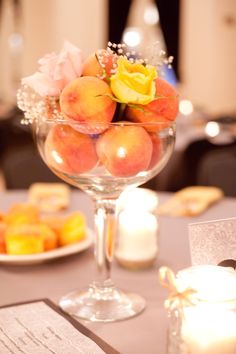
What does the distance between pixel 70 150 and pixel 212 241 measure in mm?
259

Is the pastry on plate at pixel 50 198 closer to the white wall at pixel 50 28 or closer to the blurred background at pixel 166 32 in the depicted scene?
the blurred background at pixel 166 32

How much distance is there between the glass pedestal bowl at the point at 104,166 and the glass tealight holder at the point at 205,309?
23cm

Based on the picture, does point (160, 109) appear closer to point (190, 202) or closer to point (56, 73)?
point (56, 73)

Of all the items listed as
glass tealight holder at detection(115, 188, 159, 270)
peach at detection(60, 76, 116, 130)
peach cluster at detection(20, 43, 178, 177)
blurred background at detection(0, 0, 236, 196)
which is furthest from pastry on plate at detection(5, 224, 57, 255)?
blurred background at detection(0, 0, 236, 196)

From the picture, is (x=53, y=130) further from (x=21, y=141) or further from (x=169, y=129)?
(x=21, y=141)

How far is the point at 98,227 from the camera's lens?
40.8 inches

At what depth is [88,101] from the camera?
0.88 metres

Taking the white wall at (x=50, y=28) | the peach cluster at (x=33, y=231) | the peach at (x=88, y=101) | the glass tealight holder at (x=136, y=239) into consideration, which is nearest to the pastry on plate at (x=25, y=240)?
the peach cluster at (x=33, y=231)

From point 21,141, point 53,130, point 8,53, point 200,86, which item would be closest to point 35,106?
point 53,130

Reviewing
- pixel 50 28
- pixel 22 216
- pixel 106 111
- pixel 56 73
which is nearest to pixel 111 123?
pixel 106 111

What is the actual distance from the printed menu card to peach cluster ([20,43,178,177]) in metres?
0.23

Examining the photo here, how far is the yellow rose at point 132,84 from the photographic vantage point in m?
0.87

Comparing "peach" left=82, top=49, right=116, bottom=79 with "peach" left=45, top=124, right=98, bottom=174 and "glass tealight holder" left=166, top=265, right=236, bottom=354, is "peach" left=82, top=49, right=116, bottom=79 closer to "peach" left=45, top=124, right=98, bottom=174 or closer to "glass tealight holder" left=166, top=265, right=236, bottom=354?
"peach" left=45, top=124, right=98, bottom=174

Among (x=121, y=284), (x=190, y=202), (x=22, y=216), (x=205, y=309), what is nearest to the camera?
(x=205, y=309)
